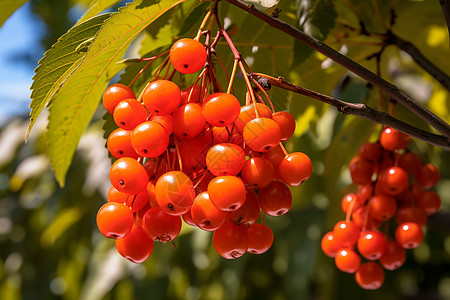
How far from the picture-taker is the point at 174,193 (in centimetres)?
69

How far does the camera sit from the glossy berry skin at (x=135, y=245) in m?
0.78

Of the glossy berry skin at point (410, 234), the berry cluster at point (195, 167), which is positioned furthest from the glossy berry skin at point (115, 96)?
the glossy berry skin at point (410, 234)

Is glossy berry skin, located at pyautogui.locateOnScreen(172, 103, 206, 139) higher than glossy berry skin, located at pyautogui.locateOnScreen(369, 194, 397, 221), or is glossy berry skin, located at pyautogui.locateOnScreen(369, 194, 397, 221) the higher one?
glossy berry skin, located at pyautogui.locateOnScreen(172, 103, 206, 139)

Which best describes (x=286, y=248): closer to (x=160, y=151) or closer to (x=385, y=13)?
(x=385, y=13)

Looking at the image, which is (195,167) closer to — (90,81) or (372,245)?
(90,81)

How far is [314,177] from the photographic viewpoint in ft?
8.30

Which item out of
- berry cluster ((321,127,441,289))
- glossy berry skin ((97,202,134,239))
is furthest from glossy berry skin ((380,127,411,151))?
glossy berry skin ((97,202,134,239))

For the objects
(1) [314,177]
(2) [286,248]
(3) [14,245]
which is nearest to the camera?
(1) [314,177]

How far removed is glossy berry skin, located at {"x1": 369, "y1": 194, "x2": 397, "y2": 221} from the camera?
1.15 m

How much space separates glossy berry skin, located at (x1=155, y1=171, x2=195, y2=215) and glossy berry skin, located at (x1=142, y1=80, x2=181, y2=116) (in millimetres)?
106

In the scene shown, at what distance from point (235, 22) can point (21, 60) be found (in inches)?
201

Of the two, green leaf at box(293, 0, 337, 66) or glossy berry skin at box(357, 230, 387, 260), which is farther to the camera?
glossy berry skin at box(357, 230, 387, 260)

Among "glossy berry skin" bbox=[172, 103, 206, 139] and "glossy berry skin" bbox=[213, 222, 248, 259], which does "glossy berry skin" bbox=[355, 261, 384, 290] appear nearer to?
"glossy berry skin" bbox=[213, 222, 248, 259]

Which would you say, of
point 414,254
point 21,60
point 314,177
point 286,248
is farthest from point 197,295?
point 21,60
